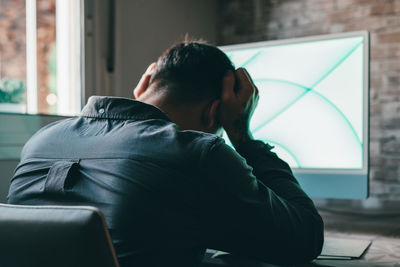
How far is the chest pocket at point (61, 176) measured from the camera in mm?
746

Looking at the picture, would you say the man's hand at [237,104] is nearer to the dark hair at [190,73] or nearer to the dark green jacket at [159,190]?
the dark hair at [190,73]

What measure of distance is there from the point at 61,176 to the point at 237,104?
44 centimetres

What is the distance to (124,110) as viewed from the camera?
2.70ft

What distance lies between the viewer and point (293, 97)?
4.40ft

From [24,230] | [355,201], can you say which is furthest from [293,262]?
[355,201]

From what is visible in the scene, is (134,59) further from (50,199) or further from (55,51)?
(50,199)

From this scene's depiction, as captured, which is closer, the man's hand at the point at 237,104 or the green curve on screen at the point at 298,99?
the man's hand at the point at 237,104

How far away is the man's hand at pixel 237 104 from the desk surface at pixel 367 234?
0.30m

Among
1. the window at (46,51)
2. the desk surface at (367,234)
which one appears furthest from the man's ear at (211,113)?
the window at (46,51)

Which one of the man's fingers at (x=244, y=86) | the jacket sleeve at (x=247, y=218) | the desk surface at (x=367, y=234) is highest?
the man's fingers at (x=244, y=86)

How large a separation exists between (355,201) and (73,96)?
3.93 ft

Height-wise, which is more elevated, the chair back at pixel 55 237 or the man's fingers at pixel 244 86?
the man's fingers at pixel 244 86

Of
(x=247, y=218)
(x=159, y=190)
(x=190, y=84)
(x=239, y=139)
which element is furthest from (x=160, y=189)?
(x=239, y=139)

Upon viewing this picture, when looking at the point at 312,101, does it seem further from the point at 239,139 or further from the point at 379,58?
the point at 379,58
